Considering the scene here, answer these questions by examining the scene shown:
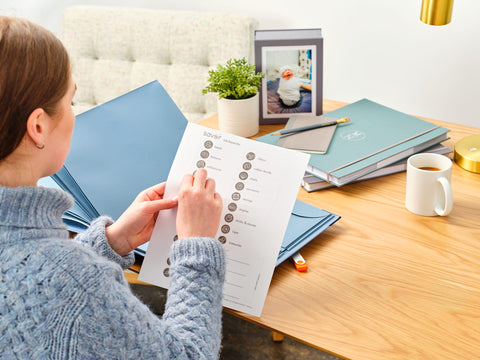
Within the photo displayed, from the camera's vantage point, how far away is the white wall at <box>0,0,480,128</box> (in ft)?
5.37

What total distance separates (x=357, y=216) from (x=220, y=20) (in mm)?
1046

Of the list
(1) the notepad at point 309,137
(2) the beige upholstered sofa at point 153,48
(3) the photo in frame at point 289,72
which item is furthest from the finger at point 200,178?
(2) the beige upholstered sofa at point 153,48

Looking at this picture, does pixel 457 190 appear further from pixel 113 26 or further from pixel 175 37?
pixel 113 26

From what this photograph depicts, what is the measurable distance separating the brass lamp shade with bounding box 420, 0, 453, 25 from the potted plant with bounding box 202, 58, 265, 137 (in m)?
0.41

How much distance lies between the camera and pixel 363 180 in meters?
1.14

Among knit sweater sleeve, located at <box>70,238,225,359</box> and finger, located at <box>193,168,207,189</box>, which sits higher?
finger, located at <box>193,168,207,189</box>

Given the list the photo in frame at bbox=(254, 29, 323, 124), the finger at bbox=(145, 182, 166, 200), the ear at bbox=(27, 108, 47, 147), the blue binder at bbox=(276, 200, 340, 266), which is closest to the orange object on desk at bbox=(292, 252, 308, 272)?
the blue binder at bbox=(276, 200, 340, 266)

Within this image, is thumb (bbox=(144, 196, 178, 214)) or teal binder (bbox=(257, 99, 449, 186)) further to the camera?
teal binder (bbox=(257, 99, 449, 186))

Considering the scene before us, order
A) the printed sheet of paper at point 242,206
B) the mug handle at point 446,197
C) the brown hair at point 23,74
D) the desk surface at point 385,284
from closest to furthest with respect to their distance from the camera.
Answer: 1. the brown hair at point 23,74
2. the desk surface at point 385,284
3. the printed sheet of paper at point 242,206
4. the mug handle at point 446,197

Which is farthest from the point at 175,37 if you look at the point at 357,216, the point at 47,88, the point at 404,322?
the point at 404,322

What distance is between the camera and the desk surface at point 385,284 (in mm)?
744

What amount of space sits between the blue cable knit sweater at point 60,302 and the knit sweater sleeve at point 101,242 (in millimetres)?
165

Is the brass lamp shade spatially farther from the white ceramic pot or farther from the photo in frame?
the white ceramic pot

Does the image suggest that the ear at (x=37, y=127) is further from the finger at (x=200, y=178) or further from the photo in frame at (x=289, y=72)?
the photo in frame at (x=289, y=72)
